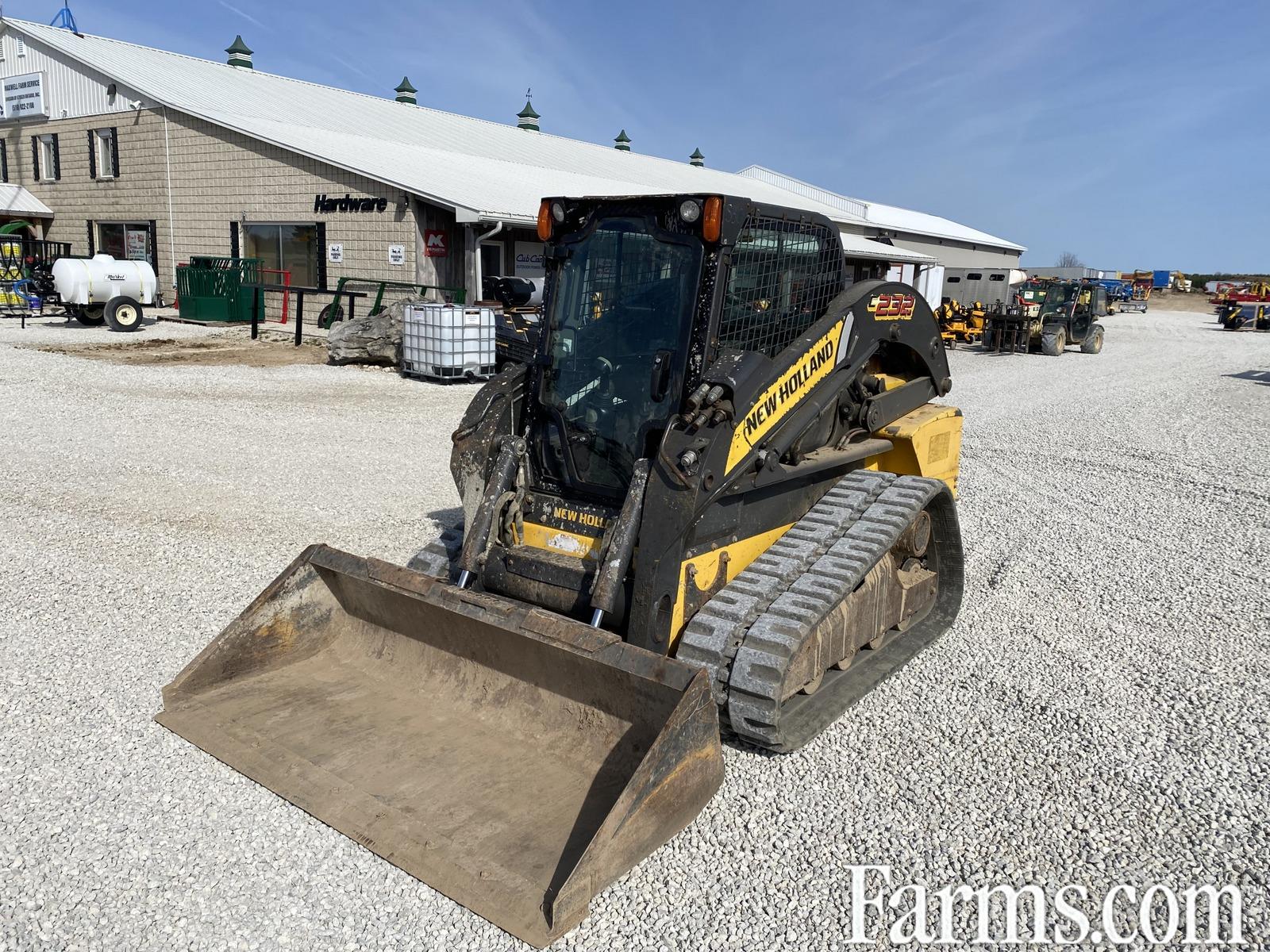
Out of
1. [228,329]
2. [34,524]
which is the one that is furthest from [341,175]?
[34,524]

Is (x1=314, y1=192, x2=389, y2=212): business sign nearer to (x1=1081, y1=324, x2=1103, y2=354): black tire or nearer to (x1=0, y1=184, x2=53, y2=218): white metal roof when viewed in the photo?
(x1=0, y1=184, x2=53, y2=218): white metal roof

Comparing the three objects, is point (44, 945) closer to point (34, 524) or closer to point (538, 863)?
point (538, 863)

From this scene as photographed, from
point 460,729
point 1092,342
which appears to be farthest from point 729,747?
point 1092,342

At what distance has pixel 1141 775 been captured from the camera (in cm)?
411

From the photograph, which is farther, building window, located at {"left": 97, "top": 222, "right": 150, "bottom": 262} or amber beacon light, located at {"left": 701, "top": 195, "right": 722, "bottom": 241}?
building window, located at {"left": 97, "top": 222, "right": 150, "bottom": 262}

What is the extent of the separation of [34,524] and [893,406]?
6343 millimetres

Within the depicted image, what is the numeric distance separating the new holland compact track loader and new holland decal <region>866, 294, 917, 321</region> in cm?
5

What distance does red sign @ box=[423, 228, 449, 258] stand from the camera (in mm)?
20531

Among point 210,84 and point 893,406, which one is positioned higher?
point 210,84

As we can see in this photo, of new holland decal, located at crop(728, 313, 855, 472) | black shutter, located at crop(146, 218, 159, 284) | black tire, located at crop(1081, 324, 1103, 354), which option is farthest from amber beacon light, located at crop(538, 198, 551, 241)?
black tire, located at crop(1081, 324, 1103, 354)

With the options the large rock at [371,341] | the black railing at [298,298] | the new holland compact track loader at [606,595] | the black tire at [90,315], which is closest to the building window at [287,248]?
the black railing at [298,298]

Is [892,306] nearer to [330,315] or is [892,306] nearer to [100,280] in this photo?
[330,315]

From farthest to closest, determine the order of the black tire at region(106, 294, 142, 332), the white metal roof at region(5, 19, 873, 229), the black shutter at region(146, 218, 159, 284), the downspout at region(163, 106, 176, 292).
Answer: the black shutter at region(146, 218, 159, 284), the downspout at region(163, 106, 176, 292), the white metal roof at region(5, 19, 873, 229), the black tire at region(106, 294, 142, 332)

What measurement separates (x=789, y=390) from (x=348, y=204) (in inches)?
748
